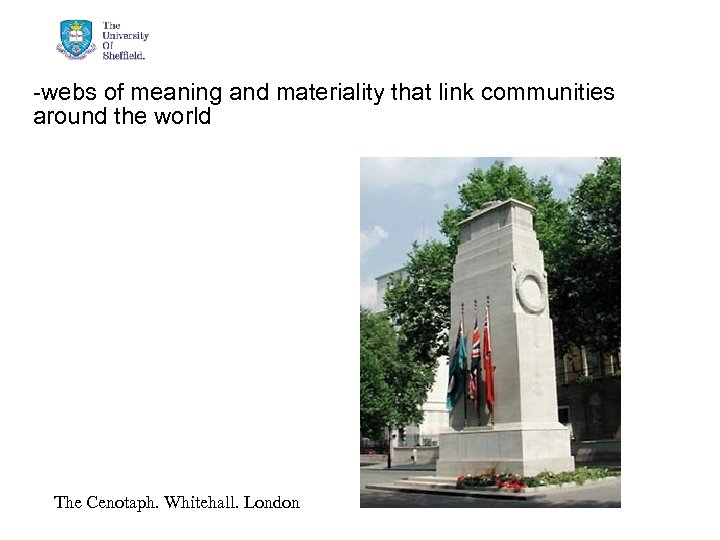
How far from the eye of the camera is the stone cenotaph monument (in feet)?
52.1

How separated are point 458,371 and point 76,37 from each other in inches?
479

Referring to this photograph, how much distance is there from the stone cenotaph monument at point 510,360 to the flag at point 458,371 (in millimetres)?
205

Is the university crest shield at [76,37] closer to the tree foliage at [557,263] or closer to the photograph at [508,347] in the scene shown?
the photograph at [508,347]

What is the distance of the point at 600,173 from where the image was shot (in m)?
24.6

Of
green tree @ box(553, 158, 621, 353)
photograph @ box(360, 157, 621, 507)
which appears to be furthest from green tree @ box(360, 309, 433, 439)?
green tree @ box(553, 158, 621, 353)

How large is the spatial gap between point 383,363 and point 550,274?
15.9 metres

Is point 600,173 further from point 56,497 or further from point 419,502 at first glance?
point 56,497

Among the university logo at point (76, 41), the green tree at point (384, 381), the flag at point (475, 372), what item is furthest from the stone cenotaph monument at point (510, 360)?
the green tree at point (384, 381)

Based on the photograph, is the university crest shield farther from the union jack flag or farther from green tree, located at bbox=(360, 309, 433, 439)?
green tree, located at bbox=(360, 309, 433, 439)

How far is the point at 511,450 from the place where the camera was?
51.3 feet

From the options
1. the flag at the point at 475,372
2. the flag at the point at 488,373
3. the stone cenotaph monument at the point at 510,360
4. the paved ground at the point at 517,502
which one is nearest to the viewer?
the paved ground at the point at 517,502

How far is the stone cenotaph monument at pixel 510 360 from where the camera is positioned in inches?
626

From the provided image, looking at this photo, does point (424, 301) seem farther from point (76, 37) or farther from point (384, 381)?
point (76, 37)

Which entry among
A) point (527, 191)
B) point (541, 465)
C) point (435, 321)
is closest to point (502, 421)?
point (541, 465)
